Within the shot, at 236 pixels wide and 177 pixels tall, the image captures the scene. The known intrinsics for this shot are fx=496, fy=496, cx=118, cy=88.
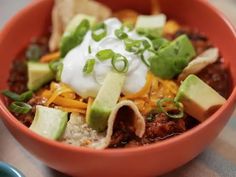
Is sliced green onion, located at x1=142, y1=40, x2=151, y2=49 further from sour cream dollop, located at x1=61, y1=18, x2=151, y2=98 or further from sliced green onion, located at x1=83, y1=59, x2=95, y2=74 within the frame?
sliced green onion, located at x1=83, y1=59, x2=95, y2=74

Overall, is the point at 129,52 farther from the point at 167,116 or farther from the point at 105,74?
the point at 167,116

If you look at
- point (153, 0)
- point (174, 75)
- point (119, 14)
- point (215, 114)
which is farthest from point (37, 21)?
point (215, 114)

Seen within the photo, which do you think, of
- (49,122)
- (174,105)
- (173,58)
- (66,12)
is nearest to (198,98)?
(174,105)

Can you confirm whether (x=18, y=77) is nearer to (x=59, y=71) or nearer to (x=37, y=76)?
(x=37, y=76)

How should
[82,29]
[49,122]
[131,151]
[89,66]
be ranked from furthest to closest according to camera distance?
[82,29], [89,66], [49,122], [131,151]

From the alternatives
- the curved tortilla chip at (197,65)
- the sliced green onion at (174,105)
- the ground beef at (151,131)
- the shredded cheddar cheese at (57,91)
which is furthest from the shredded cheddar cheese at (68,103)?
the curved tortilla chip at (197,65)

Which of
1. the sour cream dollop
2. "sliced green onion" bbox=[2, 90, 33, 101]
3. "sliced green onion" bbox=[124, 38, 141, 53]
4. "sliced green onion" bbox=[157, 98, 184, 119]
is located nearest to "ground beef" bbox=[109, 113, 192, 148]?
"sliced green onion" bbox=[157, 98, 184, 119]

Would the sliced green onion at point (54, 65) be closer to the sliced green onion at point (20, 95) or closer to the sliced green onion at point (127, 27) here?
the sliced green onion at point (20, 95)
